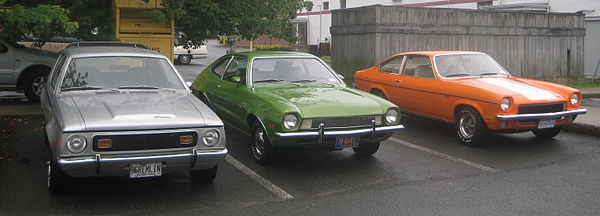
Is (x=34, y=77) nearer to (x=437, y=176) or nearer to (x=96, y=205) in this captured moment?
(x=96, y=205)

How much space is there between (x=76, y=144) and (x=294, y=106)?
8.12 ft

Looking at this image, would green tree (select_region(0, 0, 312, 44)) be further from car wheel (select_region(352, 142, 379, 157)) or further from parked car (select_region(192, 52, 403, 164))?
car wheel (select_region(352, 142, 379, 157))

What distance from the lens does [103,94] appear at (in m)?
5.96

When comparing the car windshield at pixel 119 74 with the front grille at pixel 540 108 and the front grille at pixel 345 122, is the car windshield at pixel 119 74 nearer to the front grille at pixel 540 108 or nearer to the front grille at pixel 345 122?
the front grille at pixel 345 122

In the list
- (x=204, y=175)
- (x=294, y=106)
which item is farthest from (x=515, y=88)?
(x=204, y=175)

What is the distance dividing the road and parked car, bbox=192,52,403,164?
40cm

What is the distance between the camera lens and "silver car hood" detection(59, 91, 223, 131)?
4.96 meters

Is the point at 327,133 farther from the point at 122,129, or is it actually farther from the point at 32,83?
the point at 32,83

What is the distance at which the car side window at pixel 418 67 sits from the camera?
931 centimetres

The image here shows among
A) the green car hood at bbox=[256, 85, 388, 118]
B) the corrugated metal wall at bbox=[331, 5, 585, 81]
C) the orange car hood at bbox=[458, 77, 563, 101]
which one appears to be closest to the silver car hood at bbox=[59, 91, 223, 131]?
the green car hood at bbox=[256, 85, 388, 118]

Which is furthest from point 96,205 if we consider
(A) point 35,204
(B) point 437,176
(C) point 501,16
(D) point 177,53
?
(D) point 177,53

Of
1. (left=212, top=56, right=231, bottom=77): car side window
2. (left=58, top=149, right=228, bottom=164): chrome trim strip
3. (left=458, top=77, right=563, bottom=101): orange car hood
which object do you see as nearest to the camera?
(left=58, top=149, right=228, bottom=164): chrome trim strip

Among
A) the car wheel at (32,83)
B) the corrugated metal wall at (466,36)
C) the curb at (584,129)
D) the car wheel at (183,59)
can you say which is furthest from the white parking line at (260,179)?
the car wheel at (183,59)

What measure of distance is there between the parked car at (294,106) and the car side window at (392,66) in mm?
2322
